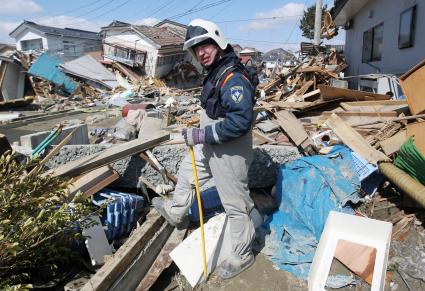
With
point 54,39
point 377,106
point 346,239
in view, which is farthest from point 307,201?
point 54,39

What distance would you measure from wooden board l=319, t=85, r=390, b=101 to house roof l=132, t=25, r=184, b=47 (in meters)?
25.1

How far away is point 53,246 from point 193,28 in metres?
2.05

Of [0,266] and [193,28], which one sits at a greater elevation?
[193,28]

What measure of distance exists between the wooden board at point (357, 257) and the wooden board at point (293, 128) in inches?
66.8

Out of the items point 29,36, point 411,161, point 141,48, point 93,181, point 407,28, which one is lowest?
point 93,181

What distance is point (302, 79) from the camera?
10172 mm

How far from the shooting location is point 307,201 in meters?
3.68

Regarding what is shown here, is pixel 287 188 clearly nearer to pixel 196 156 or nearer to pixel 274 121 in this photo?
pixel 196 156

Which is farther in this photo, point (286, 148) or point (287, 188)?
point (286, 148)

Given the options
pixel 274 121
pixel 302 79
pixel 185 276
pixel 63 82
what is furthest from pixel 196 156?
pixel 63 82

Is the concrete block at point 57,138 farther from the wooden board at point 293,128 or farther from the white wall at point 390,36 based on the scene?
the white wall at point 390,36

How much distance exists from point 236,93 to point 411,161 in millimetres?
2121

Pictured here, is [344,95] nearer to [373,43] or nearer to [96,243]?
[96,243]

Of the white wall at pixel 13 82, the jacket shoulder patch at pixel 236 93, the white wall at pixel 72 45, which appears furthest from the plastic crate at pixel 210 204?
the white wall at pixel 72 45
